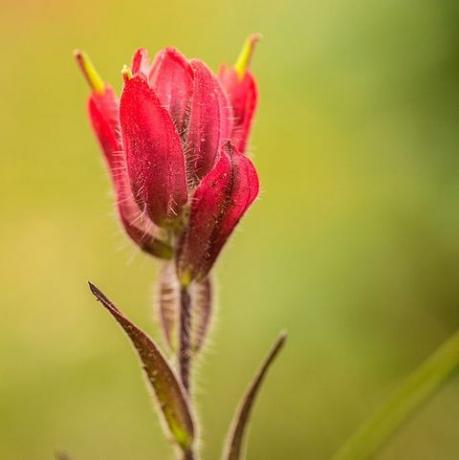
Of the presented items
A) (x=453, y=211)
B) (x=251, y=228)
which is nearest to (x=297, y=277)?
(x=251, y=228)

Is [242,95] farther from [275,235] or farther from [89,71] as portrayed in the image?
[275,235]

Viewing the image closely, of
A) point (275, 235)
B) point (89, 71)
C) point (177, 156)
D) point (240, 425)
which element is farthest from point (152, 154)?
point (275, 235)

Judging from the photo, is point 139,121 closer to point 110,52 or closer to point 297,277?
point 297,277

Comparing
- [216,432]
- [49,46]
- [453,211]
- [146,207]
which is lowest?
[216,432]

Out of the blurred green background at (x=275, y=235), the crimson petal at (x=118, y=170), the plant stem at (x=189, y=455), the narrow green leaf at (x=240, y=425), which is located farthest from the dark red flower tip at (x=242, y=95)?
the blurred green background at (x=275, y=235)

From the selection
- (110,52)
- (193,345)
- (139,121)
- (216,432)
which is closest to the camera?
(139,121)

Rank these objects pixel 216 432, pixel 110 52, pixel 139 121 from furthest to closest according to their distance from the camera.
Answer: pixel 110 52 → pixel 216 432 → pixel 139 121

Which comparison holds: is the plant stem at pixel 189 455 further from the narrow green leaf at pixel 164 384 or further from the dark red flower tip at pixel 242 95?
the dark red flower tip at pixel 242 95

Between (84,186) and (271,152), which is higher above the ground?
(271,152)
